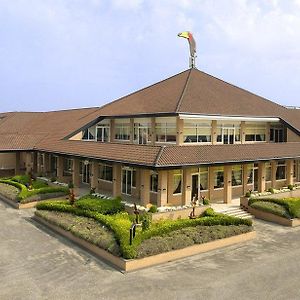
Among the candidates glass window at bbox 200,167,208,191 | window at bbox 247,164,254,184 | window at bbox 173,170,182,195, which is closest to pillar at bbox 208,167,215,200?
glass window at bbox 200,167,208,191

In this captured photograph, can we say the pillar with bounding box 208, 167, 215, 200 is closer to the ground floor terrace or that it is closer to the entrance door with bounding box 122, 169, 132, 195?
the ground floor terrace

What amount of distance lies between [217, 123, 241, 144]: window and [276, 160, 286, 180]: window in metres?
4.32

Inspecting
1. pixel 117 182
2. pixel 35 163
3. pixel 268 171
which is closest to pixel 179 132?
pixel 117 182

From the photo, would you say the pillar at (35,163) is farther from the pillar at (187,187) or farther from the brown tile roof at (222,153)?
the pillar at (187,187)

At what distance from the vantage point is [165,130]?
2883cm

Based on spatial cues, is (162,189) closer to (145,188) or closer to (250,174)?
(145,188)

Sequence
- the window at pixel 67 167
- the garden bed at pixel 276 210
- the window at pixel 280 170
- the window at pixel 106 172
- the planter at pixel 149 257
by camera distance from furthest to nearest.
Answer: the window at pixel 67 167, the window at pixel 280 170, the window at pixel 106 172, the garden bed at pixel 276 210, the planter at pixel 149 257

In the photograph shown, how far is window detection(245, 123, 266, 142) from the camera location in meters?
32.7

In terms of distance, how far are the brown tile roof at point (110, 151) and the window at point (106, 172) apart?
2250mm

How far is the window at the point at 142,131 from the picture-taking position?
3031cm

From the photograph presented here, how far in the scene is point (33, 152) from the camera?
38.9 metres

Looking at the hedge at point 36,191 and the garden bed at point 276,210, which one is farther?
the hedge at point 36,191

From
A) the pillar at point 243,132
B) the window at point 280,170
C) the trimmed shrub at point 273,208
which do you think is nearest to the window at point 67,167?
the pillar at point 243,132

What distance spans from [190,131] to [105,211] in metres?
9.69
